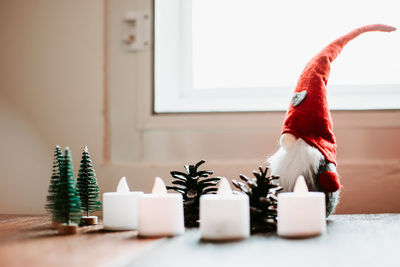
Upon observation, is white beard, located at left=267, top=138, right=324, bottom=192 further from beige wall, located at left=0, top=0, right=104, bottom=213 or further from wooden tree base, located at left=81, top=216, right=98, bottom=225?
beige wall, located at left=0, top=0, right=104, bottom=213

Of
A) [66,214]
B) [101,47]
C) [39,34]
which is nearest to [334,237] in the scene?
[66,214]

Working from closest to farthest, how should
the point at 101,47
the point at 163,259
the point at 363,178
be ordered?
the point at 163,259
the point at 363,178
the point at 101,47

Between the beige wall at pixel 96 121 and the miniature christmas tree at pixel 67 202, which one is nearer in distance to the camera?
the miniature christmas tree at pixel 67 202

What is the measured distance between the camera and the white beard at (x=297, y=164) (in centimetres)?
84

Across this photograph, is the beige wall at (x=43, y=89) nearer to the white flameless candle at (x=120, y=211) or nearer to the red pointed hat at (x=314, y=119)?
the white flameless candle at (x=120, y=211)

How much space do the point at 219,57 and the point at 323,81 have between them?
51 centimetres

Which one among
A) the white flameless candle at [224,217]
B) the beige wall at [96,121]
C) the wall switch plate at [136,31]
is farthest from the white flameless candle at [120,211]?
the wall switch plate at [136,31]

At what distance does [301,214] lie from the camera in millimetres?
690

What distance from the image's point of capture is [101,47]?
127 centimetres

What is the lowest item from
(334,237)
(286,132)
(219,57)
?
(334,237)

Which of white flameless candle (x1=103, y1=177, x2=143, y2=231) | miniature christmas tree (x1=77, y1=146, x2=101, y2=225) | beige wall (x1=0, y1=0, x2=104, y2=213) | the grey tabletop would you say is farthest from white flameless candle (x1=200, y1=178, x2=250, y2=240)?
beige wall (x1=0, y1=0, x2=104, y2=213)

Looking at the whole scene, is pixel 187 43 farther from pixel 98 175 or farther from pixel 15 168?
pixel 15 168

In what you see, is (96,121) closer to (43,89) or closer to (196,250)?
(43,89)

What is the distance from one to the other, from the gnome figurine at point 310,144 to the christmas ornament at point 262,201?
0.15ft
